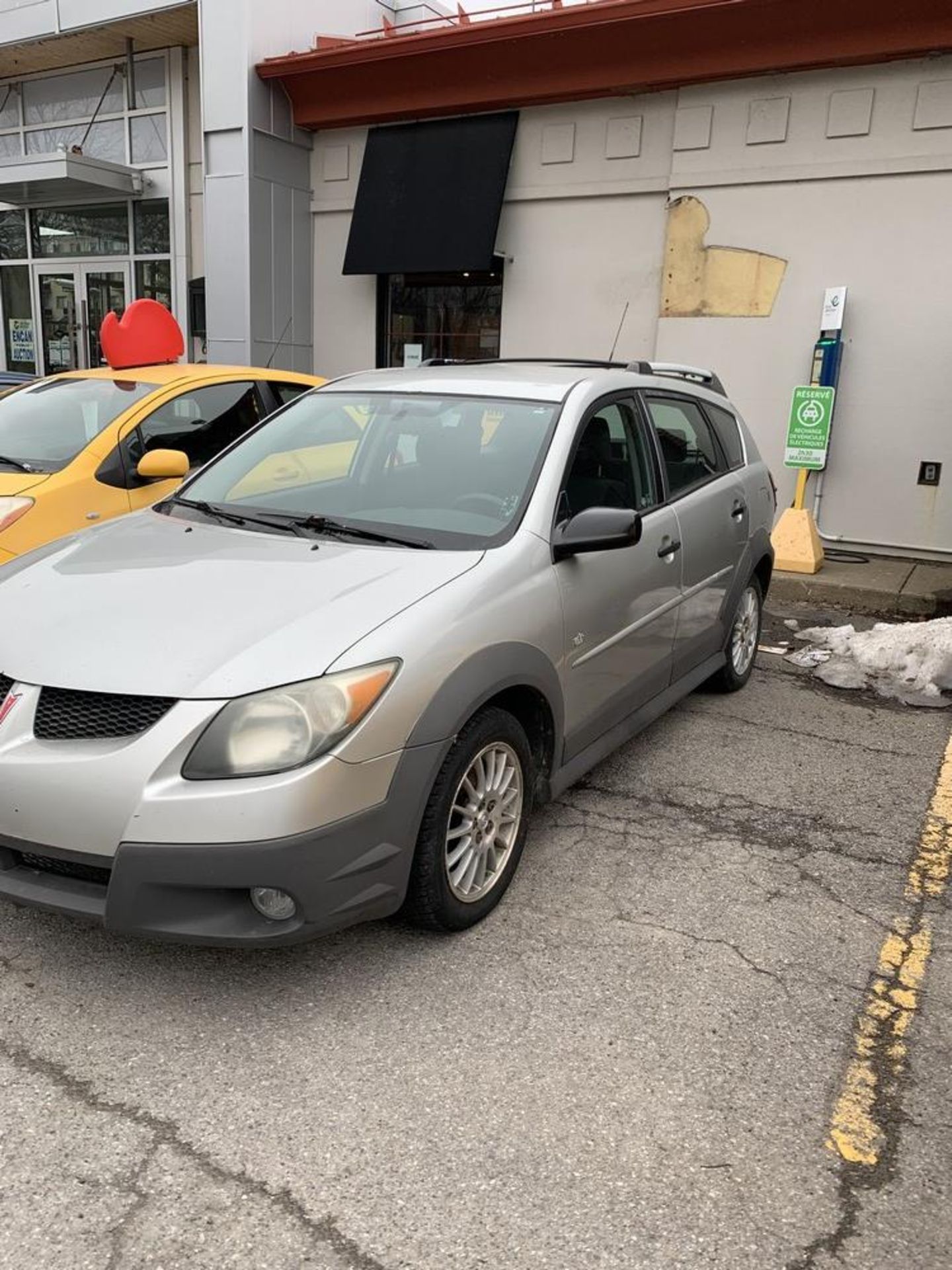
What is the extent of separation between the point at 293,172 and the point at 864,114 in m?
6.17

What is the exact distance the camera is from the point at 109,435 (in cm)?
557

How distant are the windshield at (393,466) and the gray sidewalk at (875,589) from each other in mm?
4852

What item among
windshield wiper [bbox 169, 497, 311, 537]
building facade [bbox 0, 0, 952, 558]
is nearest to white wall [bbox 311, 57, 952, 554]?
building facade [bbox 0, 0, 952, 558]

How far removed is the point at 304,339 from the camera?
1213 cm

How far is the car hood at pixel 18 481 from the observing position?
5.17m

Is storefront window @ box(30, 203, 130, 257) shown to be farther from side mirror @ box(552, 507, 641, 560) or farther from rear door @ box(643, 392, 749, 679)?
side mirror @ box(552, 507, 641, 560)

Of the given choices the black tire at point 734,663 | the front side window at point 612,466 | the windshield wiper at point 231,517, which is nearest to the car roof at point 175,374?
the windshield wiper at point 231,517

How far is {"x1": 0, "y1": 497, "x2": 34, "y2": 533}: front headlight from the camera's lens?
5.01 metres

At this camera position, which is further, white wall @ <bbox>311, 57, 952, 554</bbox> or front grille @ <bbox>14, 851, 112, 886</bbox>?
white wall @ <bbox>311, 57, 952, 554</bbox>

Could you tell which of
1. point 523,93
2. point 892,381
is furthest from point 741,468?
point 523,93

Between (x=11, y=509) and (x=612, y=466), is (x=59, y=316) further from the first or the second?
(x=612, y=466)

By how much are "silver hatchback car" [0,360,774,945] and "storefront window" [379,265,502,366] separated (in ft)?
22.8

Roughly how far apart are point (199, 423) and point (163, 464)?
50.6 inches

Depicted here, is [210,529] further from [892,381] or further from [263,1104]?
[892,381]
